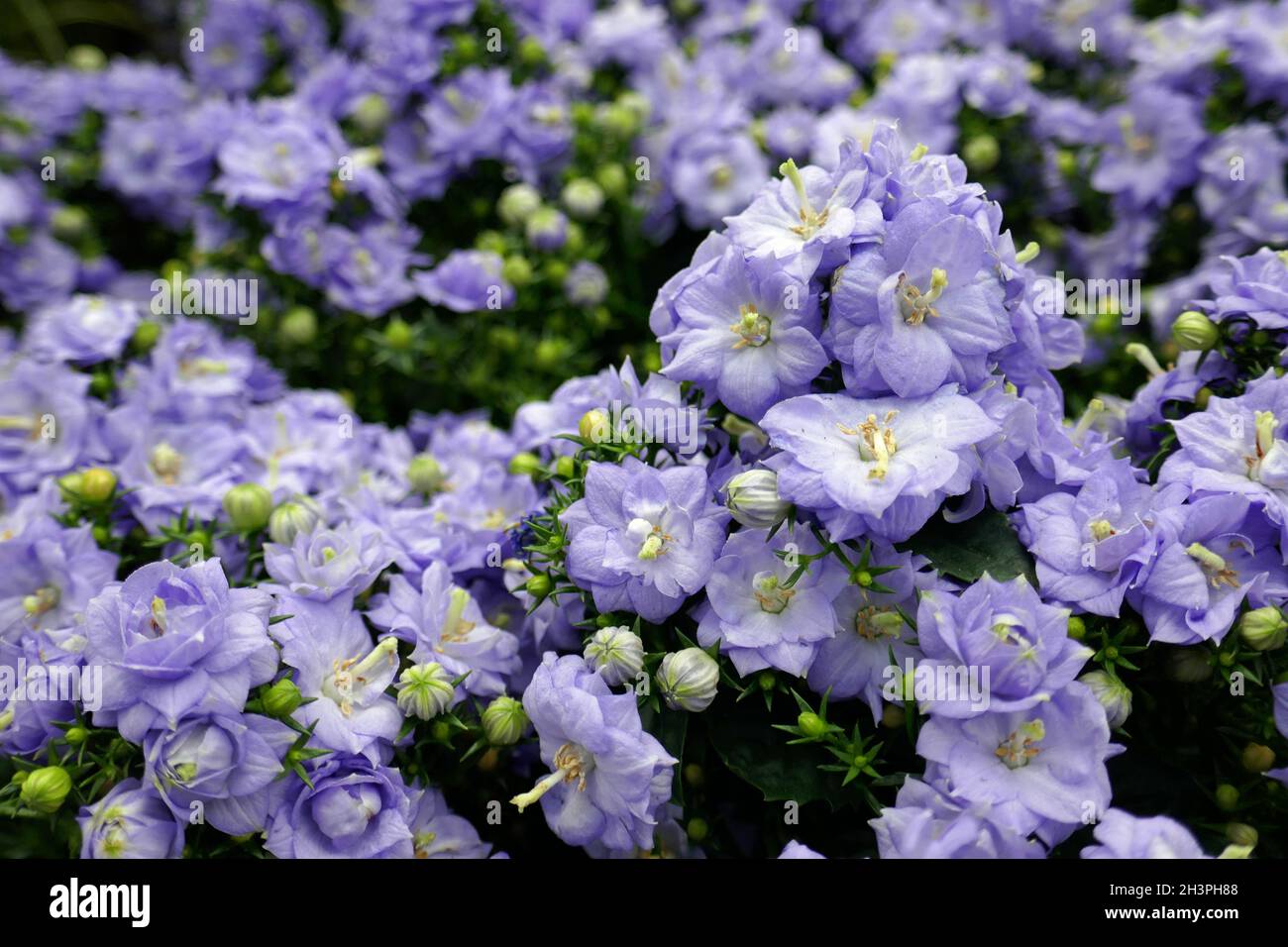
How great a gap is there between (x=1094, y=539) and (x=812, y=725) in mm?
521

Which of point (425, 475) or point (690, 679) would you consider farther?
point (425, 475)

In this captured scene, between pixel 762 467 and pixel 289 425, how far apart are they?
1301mm

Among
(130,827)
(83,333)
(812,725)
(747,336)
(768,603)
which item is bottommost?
(130,827)

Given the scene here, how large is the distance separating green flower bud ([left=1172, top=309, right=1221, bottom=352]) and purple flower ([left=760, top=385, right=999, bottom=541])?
2.19 ft

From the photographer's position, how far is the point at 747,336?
67.4 inches

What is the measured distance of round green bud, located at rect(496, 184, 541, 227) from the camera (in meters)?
2.93

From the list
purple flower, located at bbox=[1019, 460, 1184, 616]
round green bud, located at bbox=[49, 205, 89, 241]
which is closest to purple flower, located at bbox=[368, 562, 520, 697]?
purple flower, located at bbox=[1019, 460, 1184, 616]

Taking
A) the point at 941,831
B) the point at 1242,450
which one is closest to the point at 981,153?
the point at 1242,450

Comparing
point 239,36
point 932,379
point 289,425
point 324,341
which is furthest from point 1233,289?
point 239,36

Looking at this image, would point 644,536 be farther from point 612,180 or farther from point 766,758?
point 612,180

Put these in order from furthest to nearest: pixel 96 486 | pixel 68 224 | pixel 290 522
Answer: pixel 68 224 < pixel 96 486 < pixel 290 522

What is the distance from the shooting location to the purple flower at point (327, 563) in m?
1.94

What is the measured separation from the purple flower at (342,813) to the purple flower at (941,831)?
74cm
